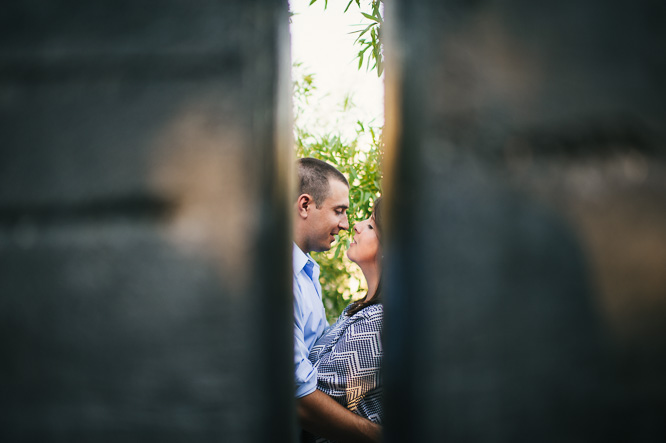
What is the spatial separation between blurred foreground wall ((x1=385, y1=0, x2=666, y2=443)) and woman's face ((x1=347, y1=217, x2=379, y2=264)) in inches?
66.2

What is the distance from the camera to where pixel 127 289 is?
0.38 metres

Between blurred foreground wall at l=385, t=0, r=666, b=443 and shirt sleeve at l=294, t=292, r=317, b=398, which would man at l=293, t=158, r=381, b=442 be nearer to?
shirt sleeve at l=294, t=292, r=317, b=398

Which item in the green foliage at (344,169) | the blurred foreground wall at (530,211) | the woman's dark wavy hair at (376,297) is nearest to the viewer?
the blurred foreground wall at (530,211)

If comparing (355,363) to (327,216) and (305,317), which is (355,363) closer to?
(305,317)

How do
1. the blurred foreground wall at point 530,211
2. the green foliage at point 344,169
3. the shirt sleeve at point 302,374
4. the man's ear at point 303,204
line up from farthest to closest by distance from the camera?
the green foliage at point 344,169
the man's ear at point 303,204
the shirt sleeve at point 302,374
the blurred foreground wall at point 530,211

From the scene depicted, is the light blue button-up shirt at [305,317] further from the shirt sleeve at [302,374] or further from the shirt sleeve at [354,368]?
the shirt sleeve at [354,368]

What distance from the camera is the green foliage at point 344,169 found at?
12.0 feet

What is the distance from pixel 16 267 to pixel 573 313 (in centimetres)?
52

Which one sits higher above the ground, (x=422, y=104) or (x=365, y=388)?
(x=422, y=104)

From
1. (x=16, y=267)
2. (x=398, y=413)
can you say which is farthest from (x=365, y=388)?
(x=16, y=267)

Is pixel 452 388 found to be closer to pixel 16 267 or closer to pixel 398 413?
pixel 398 413

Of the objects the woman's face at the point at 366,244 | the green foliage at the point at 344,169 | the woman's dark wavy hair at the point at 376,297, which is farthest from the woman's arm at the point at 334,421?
the green foliage at the point at 344,169

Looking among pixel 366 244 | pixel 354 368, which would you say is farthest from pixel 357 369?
pixel 366 244

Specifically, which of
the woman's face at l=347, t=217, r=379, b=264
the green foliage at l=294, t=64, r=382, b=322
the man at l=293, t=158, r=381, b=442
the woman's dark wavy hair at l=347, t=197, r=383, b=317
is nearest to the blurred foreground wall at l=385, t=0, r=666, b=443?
the man at l=293, t=158, r=381, b=442
